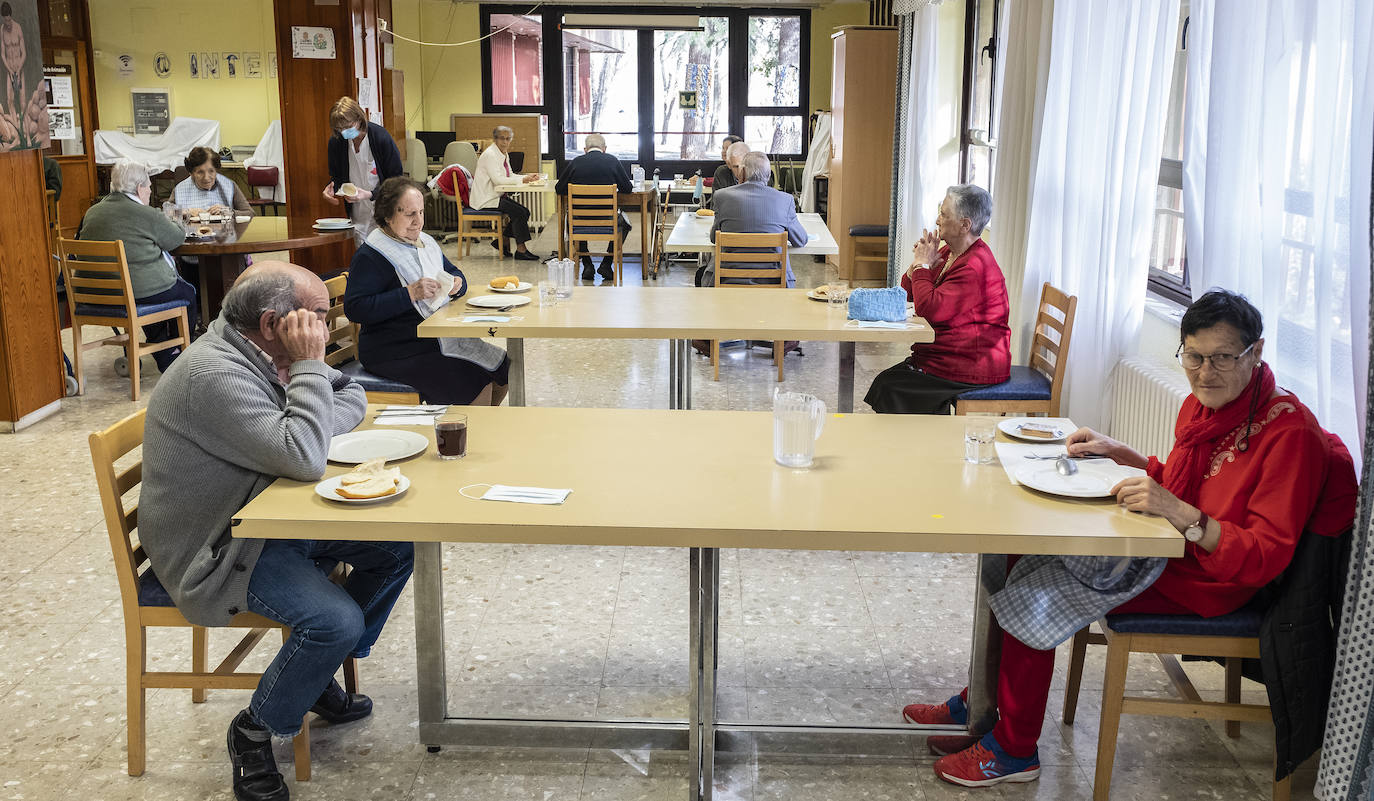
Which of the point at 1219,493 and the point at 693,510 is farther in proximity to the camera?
the point at 1219,493

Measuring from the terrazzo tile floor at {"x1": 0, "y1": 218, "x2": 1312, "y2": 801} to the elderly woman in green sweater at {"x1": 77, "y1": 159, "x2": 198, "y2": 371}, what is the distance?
1.68m

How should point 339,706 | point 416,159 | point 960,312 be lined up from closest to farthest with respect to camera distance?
point 339,706
point 960,312
point 416,159

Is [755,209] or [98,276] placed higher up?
[755,209]

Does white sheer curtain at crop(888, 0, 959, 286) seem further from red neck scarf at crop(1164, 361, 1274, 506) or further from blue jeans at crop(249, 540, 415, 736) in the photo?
blue jeans at crop(249, 540, 415, 736)

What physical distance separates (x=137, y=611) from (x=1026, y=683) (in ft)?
5.88

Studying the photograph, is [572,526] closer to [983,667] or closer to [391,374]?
[983,667]

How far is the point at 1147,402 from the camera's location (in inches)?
152

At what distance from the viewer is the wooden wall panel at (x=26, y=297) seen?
4.92 meters

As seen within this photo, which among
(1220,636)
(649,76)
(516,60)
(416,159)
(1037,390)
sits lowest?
(1220,636)

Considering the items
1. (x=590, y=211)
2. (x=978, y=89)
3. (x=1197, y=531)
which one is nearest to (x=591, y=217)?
(x=590, y=211)

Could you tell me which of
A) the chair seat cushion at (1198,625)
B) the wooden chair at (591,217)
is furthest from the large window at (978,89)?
the chair seat cushion at (1198,625)

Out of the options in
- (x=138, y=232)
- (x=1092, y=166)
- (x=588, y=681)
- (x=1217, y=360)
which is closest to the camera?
(x=1217, y=360)

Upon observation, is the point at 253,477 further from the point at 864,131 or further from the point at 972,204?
the point at 864,131

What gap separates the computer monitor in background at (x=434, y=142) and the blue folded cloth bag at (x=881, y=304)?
372 inches
